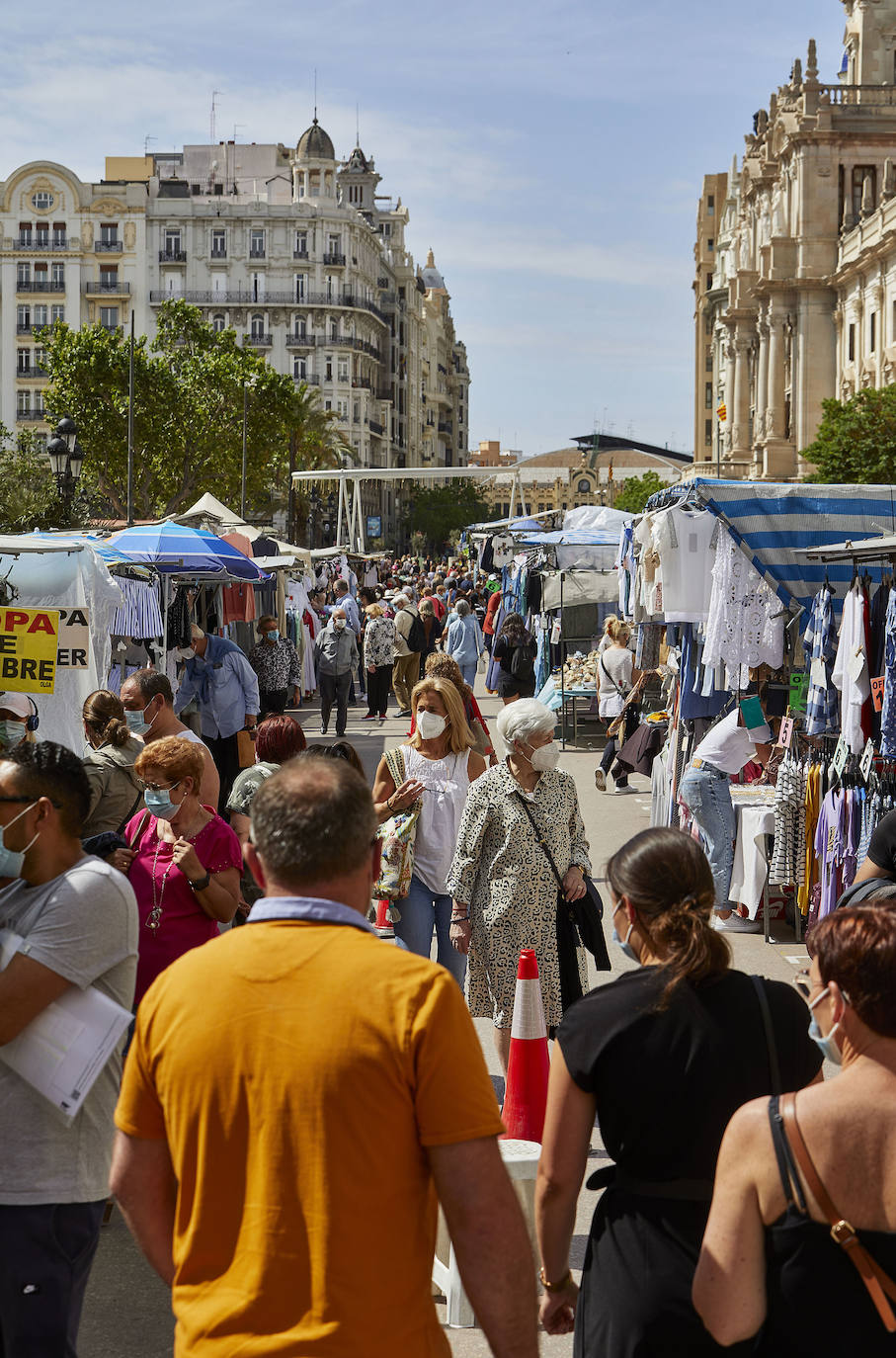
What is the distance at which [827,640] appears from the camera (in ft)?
30.2

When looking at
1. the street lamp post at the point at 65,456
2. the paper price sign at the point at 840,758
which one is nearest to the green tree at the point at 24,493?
the street lamp post at the point at 65,456

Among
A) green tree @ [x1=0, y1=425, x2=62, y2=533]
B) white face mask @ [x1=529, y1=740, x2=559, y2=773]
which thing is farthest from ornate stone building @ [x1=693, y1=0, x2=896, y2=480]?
white face mask @ [x1=529, y1=740, x2=559, y2=773]

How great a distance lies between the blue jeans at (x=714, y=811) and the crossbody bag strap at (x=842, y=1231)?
23.5 ft

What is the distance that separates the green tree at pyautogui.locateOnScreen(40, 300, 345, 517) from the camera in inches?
1729

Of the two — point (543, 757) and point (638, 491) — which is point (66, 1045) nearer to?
point (543, 757)

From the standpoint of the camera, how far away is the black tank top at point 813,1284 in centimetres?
263

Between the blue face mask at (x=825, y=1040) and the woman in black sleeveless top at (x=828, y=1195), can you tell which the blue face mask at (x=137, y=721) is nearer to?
the blue face mask at (x=825, y=1040)

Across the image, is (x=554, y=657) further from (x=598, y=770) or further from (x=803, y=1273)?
(x=803, y=1273)

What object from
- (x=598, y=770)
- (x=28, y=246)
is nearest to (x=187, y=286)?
(x=28, y=246)

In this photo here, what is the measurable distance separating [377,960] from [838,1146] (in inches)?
36.4

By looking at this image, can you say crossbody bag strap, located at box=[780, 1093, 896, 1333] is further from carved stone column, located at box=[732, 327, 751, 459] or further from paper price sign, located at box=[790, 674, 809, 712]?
carved stone column, located at box=[732, 327, 751, 459]

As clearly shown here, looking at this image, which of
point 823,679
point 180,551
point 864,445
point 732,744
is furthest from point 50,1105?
point 864,445

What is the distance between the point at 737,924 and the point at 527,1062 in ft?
16.0

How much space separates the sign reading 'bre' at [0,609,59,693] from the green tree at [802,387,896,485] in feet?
139
